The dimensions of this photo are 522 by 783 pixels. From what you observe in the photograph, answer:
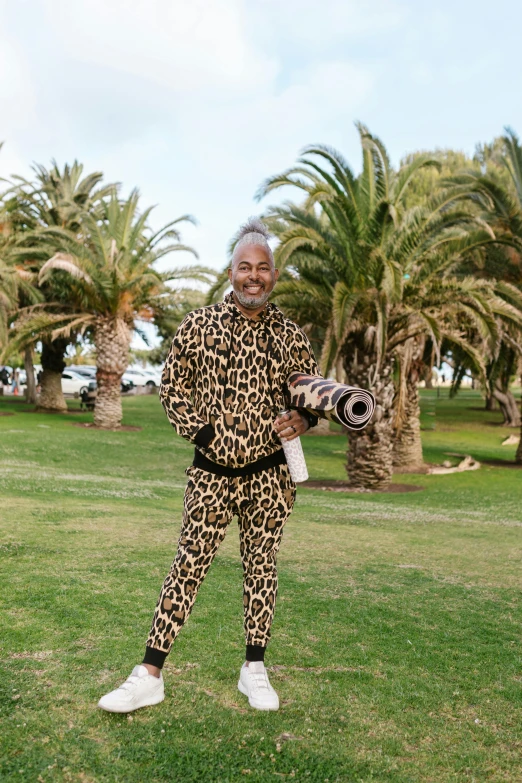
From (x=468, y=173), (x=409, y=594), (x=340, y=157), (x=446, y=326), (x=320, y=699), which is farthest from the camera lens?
(x=468, y=173)

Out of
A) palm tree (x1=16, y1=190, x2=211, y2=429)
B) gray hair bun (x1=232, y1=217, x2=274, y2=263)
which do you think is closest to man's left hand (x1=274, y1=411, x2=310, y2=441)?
gray hair bun (x1=232, y1=217, x2=274, y2=263)

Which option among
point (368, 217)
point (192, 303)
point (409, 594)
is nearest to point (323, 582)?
point (409, 594)

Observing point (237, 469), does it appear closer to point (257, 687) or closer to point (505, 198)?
point (257, 687)

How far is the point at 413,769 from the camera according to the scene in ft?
9.23

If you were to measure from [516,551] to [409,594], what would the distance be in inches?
102

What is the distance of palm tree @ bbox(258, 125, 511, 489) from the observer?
1264 centimetres

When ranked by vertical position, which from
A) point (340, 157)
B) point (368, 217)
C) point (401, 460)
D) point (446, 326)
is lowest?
point (401, 460)

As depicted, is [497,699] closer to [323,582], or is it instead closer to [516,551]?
[323,582]

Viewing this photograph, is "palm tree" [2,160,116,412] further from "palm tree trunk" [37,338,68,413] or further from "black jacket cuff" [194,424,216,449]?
"black jacket cuff" [194,424,216,449]

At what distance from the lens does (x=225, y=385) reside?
3.30m

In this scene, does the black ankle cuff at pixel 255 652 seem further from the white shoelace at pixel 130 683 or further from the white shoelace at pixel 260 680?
the white shoelace at pixel 130 683

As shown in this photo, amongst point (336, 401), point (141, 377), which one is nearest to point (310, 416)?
point (336, 401)

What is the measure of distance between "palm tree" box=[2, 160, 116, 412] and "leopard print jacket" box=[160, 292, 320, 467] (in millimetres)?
21148

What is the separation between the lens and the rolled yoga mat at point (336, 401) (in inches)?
124
